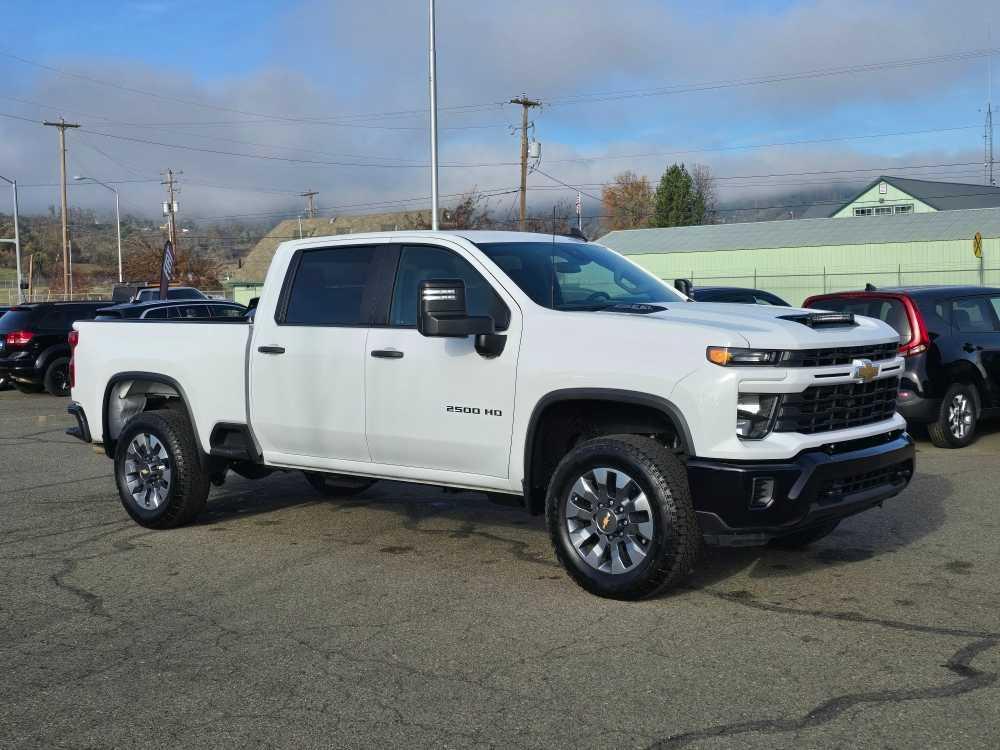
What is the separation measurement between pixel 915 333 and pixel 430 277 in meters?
6.24

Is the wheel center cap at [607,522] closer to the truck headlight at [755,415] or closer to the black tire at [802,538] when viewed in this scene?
the truck headlight at [755,415]

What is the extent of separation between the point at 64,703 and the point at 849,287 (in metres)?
43.2

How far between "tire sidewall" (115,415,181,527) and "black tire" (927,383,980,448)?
7394mm

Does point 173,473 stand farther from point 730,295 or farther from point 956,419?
point 730,295

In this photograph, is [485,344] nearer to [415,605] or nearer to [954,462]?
[415,605]

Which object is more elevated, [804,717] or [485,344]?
[485,344]

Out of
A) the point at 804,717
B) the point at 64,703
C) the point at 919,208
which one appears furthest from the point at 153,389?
the point at 919,208

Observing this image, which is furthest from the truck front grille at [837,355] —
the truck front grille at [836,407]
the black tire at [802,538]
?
the black tire at [802,538]

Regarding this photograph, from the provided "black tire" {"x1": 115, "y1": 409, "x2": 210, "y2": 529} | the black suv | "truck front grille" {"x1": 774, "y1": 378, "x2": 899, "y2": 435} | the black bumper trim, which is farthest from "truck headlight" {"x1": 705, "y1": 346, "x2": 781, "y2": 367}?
the black suv

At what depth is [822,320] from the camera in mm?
6125

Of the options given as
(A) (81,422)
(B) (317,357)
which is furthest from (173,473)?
(B) (317,357)

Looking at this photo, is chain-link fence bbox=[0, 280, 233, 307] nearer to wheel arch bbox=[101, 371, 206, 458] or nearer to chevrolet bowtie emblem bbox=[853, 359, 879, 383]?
wheel arch bbox=[101, 371, 206, 458]

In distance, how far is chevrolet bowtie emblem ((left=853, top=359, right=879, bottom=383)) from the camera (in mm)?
6094

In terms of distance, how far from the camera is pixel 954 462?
10750 mm
